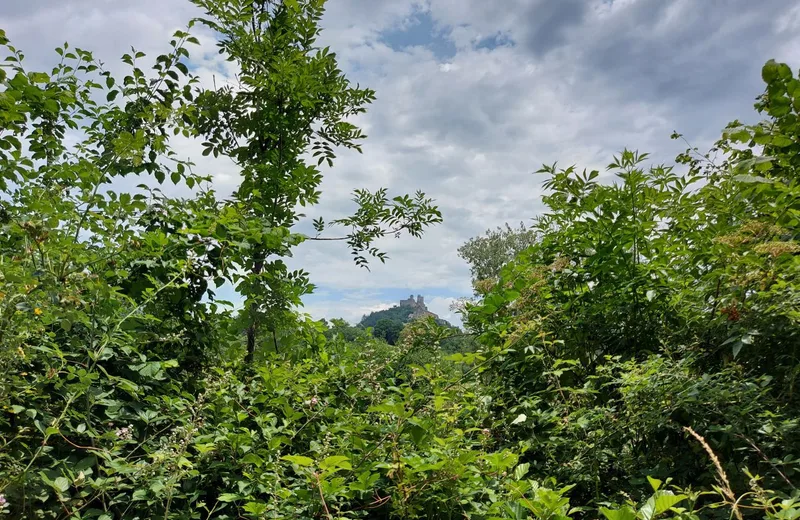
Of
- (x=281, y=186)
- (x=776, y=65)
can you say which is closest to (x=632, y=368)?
(x=776, y=65)

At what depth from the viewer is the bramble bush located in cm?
139

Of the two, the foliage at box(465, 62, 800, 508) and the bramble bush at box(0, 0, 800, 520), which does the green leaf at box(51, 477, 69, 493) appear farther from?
the foliage at box(465, 62, 800, 508)

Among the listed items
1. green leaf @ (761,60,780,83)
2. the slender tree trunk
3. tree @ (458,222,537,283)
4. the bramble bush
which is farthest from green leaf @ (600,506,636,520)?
tree @ (458,222,537,283)

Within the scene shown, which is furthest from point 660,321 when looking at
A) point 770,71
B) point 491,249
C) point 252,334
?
point 491,249

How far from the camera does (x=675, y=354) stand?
7.05 feet

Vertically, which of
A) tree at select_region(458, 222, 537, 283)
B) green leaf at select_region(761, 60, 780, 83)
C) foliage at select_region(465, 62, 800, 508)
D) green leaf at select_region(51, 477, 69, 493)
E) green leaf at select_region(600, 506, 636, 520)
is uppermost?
tree at select_region(458, 222, 537, 283)

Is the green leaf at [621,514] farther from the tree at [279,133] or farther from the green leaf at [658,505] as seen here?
the tree at [279,133]

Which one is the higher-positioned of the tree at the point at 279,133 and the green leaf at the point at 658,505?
the tree at the point at 279,133

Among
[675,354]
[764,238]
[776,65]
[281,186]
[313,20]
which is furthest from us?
[313,20]

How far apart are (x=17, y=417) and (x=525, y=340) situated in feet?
7.00

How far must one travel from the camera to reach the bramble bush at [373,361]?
54.8 inches

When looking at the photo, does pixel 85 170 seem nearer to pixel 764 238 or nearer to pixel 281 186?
pixel 281 186

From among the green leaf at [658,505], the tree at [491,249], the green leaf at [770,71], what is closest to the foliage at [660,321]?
the green leaf at [770,71]

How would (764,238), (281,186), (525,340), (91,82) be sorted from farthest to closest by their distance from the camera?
(281,186) → (91,82) → (525,340) → (764,238)
